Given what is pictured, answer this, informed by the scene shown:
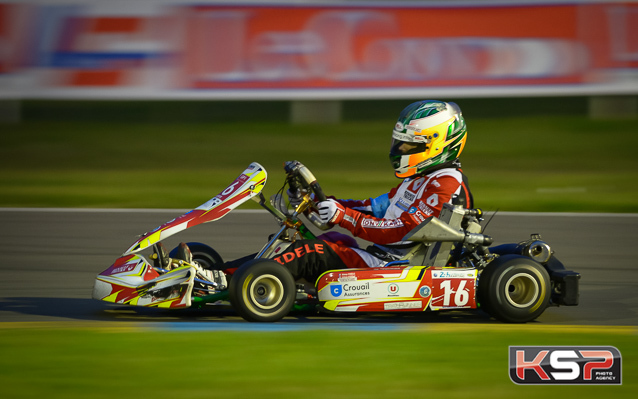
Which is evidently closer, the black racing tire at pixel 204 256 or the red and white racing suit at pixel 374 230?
the red and white racing suit at pixel 374 230

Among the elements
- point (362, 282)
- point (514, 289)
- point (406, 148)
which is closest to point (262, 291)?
point (362, 282)

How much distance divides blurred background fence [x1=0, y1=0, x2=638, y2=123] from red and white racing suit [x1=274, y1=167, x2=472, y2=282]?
31.0 feet

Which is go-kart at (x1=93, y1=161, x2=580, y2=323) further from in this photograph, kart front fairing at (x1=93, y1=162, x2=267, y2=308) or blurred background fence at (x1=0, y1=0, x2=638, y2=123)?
blurred background fence at (x1=0, y1=0, x2=638, y2=123)

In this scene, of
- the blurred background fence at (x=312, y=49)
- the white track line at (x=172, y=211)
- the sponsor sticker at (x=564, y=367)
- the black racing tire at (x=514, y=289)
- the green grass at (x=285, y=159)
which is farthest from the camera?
the blurred background fence at (x=312, y=49)

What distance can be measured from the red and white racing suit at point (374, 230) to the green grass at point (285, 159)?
5.42 m

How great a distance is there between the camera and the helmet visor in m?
6.27

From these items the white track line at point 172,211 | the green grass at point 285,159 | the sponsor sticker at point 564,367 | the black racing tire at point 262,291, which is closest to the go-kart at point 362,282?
the black racing tire at point 262,291

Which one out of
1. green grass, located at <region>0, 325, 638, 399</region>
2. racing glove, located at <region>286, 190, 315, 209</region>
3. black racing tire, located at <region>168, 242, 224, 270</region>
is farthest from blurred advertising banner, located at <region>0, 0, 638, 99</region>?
green grass, located at <region>0, 325, 638, 399</region>

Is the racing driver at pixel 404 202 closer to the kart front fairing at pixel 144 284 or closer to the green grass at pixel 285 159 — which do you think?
the kart front fairing at pixel 144 284

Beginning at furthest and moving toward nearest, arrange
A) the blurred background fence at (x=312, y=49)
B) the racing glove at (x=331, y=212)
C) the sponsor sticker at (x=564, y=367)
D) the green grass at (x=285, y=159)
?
the blurred background fence at (x=312, y=49) < the green grass at (x=285, y=159) < the racing glove at (x=331, y=212) < the sponsor sticker at (x=564, y=367)

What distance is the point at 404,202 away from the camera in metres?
6.38

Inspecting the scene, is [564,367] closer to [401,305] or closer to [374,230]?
[401,305]

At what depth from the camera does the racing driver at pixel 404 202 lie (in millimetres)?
6090

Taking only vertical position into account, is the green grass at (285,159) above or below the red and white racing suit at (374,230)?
above
